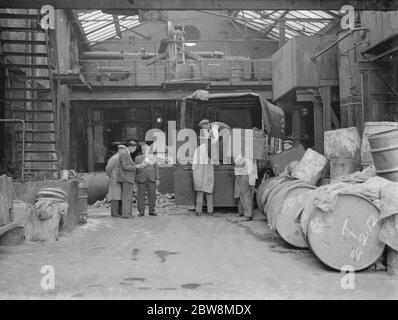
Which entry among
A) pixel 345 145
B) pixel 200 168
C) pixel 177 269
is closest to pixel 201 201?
pixel 200 168

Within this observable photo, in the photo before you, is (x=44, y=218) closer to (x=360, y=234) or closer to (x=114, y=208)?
(x=114, y=208)

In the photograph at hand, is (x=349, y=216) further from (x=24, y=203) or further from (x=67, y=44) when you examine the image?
(x=67, y=44)

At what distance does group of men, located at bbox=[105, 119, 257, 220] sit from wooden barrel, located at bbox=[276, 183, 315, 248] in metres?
3.83

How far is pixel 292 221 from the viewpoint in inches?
302

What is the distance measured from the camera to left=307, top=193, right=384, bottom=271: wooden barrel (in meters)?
6.05

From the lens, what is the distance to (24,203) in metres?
8.55

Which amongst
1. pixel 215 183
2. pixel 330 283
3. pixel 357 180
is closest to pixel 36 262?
pixel 330 283

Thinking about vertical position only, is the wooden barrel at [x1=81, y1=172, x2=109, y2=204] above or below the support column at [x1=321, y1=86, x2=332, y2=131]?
below

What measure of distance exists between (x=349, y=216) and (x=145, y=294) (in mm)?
2644

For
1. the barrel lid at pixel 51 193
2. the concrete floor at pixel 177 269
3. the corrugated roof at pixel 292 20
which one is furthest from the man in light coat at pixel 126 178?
the corrugated roof at pixel 292 20

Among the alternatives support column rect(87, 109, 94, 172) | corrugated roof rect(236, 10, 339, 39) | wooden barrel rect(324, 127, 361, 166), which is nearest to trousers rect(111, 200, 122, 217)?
wooden barrel rect(324, 127, 361, 166)

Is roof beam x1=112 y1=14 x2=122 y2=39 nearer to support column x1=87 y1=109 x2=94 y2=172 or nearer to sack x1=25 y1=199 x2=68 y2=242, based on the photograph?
support column x1=87 y1=109 x2=94 y2=172

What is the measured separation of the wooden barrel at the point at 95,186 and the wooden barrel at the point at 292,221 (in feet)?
32.1

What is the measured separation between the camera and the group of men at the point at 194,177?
11.9 m
